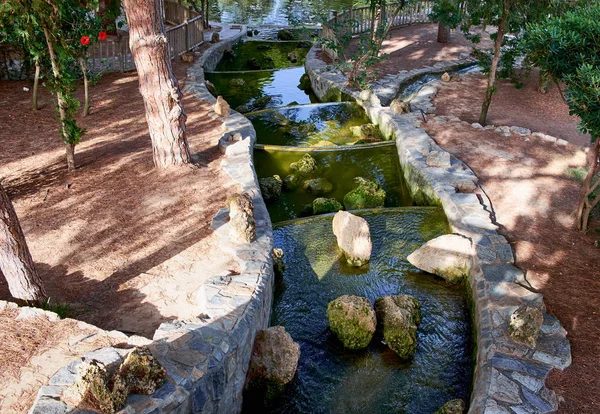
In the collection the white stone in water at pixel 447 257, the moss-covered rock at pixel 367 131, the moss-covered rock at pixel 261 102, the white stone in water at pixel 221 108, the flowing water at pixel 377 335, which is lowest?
the flowing water at pixel 377 335

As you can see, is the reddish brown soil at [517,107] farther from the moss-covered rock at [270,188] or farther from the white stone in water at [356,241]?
the white stone in water at [356,241]

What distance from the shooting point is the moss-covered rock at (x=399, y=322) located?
6.46 meters

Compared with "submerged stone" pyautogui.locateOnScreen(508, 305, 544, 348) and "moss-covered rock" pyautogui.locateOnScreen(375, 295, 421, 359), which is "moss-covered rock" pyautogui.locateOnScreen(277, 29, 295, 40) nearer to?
"moss-covered rock" pyautogui.locateOnScreen(375, 295, 421, 359)

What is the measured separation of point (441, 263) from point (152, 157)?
586 centimetres

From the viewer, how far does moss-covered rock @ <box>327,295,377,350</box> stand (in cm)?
652

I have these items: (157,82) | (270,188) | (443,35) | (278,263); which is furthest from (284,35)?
(278,263)

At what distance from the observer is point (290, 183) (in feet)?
34.6

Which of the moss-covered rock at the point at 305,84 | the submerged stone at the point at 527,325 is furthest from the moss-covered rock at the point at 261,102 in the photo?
the submerged stone at the point at 527,325

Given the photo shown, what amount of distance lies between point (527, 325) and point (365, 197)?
4.47 meters

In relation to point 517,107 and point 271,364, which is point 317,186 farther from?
point 517,107

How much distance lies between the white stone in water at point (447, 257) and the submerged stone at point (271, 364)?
2.85 m

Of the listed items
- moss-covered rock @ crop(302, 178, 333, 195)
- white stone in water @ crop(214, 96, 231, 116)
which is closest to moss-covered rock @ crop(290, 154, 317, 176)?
moss-covered rock @ crop(302, 178, 333, 195)

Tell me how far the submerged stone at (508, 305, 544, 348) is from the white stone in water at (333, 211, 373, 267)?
2647mm

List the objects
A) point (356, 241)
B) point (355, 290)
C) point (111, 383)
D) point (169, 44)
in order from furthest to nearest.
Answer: point (169, 44) < point (356, 241) < point (355, 290) < point (111, 383)
